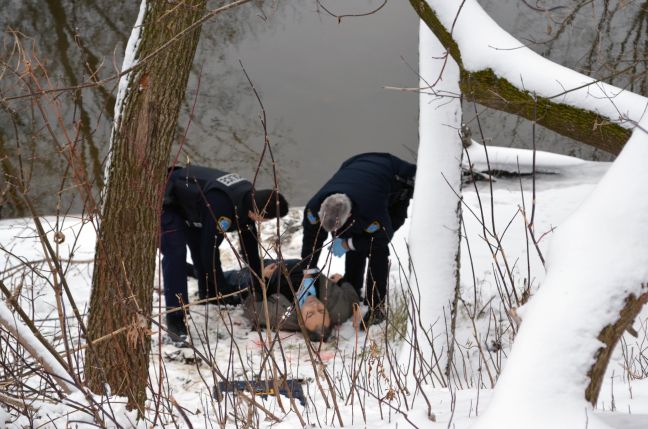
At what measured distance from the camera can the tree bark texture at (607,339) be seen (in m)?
1.94

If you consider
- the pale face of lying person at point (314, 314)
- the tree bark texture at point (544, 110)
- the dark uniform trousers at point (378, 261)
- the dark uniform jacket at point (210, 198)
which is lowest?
the pale face of lying person at point (314, 314)

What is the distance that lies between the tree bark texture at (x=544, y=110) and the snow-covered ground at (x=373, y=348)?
472 millimetres

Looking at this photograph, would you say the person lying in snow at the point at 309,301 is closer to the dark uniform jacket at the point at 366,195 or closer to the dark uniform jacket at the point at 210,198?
the dark uniform jacket at the point at 366,195

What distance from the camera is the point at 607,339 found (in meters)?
1.94

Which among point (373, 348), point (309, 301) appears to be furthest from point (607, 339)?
point (309, 301)

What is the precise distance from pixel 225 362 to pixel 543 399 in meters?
4.10

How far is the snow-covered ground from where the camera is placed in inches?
115

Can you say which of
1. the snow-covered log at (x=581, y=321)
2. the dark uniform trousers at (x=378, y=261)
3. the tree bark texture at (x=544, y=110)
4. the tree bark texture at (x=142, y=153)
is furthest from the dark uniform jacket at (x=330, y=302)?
the snow-covered log at (x=581, y=321)

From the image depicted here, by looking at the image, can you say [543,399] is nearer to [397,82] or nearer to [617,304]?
[617,304]

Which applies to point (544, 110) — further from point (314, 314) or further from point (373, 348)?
point (314, 314)

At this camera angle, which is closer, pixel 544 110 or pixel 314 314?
pixel 544 110

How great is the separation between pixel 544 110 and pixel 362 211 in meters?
2.13

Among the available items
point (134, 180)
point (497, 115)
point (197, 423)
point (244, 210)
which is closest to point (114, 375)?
point (197, 423)

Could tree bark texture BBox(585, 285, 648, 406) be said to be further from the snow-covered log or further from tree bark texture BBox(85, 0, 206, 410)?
tree bark texture BBox(85, 0, 206, 410)
